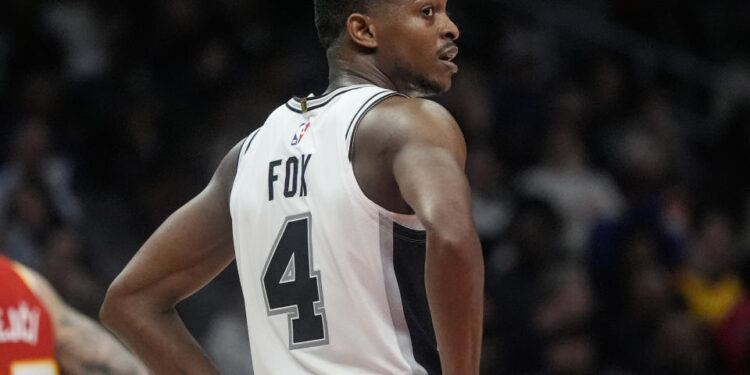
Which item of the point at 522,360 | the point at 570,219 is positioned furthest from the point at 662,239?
the point at 522,360

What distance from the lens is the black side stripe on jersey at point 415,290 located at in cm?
325

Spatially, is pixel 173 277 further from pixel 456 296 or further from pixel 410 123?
pixel 456 296

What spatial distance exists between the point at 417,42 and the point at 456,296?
0.83 metres

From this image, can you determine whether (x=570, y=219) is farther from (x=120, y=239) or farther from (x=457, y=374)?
(x=457, y=374)

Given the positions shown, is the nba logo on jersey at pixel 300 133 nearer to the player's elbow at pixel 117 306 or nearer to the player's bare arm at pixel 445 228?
the player's bare arm at pixel 445 228

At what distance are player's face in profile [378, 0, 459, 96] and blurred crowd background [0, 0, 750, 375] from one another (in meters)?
4.89

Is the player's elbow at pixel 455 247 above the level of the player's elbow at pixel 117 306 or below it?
above

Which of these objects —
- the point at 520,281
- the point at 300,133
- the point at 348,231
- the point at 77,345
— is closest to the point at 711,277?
the point at 520,281

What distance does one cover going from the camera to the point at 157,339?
373 centimetres

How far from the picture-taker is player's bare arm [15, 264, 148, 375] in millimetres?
4121

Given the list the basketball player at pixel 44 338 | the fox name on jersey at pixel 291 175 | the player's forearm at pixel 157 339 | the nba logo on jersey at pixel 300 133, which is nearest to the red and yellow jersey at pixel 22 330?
the basketball player at pixel 44 338

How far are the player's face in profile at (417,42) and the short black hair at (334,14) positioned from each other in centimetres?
8

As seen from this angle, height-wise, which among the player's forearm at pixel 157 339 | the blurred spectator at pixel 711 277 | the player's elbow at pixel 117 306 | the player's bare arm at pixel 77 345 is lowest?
the blurred spectator at pixel 711 277

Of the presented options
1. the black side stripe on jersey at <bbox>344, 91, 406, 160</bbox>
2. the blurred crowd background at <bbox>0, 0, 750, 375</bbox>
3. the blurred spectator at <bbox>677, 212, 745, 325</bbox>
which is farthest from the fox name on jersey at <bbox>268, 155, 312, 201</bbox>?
the blurred spectator at <bbox>677, 212, 745, 325</bbox>
